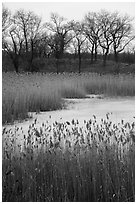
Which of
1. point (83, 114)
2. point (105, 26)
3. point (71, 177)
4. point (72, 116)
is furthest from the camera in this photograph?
point (105, 26)

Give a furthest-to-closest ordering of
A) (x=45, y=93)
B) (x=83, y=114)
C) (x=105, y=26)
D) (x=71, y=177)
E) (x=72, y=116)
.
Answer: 1. (x=105, y=26)
2. (x=45, y=93)
3. (x=83, y=114)
4. (x=72, y=116)
5. (x=71, y=177)

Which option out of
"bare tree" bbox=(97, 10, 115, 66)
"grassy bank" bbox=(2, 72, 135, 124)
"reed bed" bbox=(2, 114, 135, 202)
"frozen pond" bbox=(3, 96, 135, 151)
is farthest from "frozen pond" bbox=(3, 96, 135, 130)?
"bare tree" bbox=(97, 10, 115, 66)

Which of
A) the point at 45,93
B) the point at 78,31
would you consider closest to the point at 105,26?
the point at 78,31

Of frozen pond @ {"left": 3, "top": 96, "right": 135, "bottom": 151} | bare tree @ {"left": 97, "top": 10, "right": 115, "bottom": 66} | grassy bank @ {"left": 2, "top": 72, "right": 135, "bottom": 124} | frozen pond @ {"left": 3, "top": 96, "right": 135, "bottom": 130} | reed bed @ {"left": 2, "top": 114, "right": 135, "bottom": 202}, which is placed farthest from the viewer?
bare tree @ {"left": 97, "top": 10, "right": 115, "bottom": 66}

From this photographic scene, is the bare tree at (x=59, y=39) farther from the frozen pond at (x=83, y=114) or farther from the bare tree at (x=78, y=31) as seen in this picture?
the frozen pond at (x=83, y=114)

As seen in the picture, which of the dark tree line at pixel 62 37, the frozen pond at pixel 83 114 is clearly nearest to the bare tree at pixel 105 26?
the dark tree line at pixel 62 37

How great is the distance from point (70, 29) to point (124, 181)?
29145 millimetres

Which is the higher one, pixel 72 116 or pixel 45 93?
pixel 45 93

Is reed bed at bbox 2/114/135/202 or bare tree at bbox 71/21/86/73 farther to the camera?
bare tree at bbox 71/21/86/73

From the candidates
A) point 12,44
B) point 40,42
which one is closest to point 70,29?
point 40,42

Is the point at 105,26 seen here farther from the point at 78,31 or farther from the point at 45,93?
the point at 45,93

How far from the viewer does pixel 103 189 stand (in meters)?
2.22

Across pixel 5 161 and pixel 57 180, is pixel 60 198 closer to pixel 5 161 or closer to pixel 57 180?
pixel 57 180

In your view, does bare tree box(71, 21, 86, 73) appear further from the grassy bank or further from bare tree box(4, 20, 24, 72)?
the grassy bank
